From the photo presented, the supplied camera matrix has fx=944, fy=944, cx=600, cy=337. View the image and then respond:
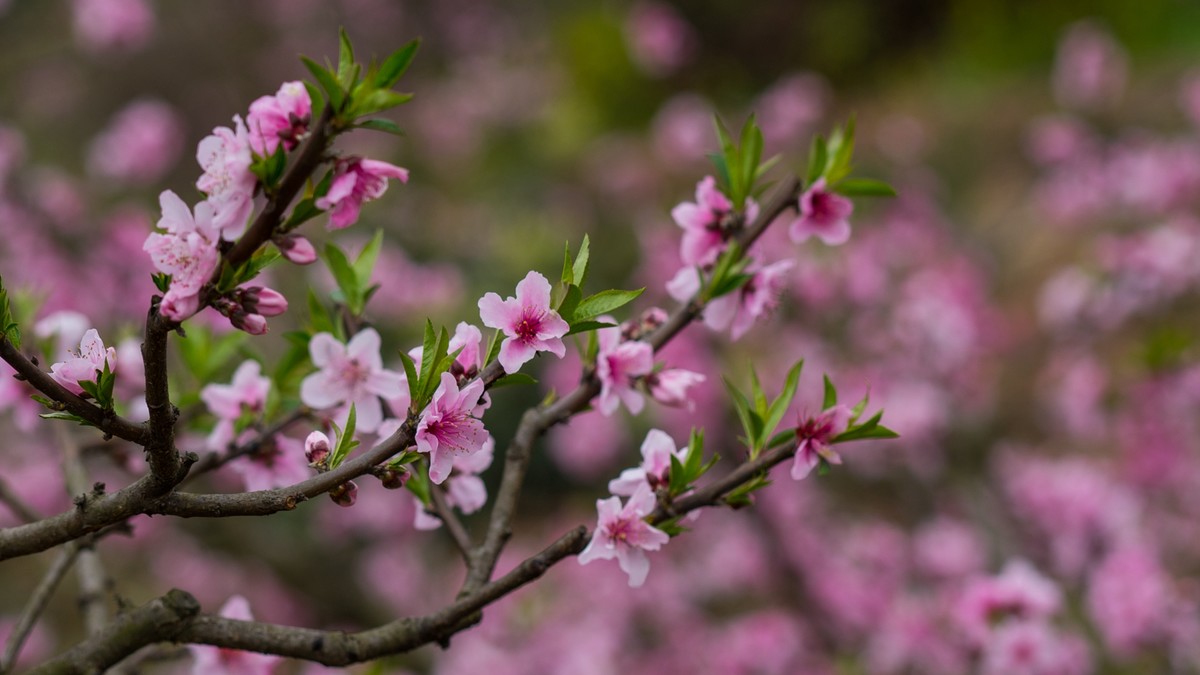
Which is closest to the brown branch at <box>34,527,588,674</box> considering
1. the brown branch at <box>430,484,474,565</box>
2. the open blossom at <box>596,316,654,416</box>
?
the brown branch at <box>430,484,474,565</box>

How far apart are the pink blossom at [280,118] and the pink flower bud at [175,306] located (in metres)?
0.18

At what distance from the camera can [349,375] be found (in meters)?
1.18

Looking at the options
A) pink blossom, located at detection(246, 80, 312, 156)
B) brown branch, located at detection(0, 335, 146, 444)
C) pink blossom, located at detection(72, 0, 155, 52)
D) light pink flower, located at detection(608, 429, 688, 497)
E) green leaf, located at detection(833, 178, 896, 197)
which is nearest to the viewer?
brown branch, located at detection(0, 335, 146, 444)

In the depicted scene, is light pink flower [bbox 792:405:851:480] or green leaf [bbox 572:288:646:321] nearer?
green leaf [bbox 572:288:646:321]

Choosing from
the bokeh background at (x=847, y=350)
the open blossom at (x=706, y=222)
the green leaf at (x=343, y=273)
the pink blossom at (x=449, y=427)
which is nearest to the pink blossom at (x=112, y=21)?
the bokeh background at (x=847, y=350)

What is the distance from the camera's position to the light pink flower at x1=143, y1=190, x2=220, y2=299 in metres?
0.99

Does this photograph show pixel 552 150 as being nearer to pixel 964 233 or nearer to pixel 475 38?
pixel 475 38

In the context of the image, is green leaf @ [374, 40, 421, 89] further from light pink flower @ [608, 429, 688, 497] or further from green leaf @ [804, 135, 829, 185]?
green leaf @ [804, 135, 829, 185]

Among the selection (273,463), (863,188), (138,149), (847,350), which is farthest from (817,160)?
(138,149)

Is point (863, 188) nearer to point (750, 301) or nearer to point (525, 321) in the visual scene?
point (750, 301)

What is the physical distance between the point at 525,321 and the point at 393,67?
0.31 meters

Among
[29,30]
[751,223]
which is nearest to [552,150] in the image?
[29,30]

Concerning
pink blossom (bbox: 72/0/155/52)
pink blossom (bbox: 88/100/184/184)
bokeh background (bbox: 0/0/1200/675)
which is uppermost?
pink blossom (bbox: 72/0/155/52)

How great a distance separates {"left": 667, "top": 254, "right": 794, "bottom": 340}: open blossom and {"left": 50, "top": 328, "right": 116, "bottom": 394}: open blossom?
2.68 ft
